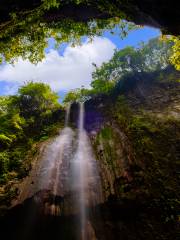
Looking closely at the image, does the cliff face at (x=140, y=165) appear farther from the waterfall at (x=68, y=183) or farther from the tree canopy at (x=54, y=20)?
the tree canopy at (x=54, y=20)

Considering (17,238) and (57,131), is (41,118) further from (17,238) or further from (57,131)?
(17,238)

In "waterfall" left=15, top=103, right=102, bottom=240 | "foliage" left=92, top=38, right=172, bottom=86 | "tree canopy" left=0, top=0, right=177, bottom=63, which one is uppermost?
"foliage" left=92, top=38, right=172, bottom=86

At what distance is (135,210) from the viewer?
938cm

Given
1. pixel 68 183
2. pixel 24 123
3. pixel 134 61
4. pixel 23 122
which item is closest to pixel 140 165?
pixel 68 183

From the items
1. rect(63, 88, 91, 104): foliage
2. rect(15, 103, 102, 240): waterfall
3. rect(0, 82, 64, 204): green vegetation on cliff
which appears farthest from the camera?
rect(63, 88, 91, 104): foliage

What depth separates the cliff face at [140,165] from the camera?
28.8ft

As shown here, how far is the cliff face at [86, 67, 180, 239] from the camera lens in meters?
8.79

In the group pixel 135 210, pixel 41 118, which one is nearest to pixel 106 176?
pixel 135 210

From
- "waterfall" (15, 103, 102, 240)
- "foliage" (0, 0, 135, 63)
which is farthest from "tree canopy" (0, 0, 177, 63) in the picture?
"waterfall" (15, 103, 102, 240)

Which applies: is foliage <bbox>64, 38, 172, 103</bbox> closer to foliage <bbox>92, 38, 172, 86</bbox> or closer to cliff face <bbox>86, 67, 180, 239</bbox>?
foliage <bbox>92, 38, 172, 86</bbox>

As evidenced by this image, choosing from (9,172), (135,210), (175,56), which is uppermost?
(175,56)

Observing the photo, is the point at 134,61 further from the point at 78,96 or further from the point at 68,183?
the point at 68,183

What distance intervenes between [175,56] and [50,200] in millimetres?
8965

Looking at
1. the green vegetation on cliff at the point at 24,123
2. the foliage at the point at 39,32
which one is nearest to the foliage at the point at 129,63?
the green vegetation on cliff at the point at 24,123
